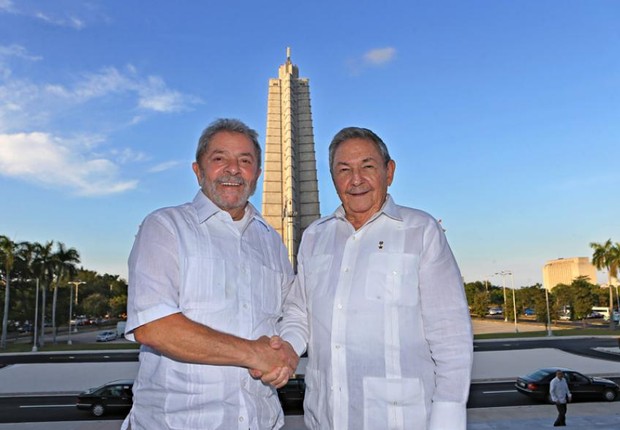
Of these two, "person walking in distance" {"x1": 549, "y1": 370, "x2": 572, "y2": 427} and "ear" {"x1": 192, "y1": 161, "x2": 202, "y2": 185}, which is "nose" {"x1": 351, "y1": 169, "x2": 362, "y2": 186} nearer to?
"ear" {"x1": 192, "y1": 161, "x2": 202, "y2": 185}

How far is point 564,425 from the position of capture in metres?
11.8

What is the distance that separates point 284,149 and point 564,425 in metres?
25.1

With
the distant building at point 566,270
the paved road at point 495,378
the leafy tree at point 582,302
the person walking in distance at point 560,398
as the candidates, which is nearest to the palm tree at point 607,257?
the leafy tree at point 582,302

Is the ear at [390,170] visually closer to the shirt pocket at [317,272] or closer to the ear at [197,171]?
the shirt pocket at [317,272]

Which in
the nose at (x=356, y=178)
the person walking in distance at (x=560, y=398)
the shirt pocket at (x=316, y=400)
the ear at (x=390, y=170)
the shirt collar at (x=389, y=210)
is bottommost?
the person walking in distance at (x=560, y=398)

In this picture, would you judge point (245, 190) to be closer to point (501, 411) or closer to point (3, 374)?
point (501, 411)

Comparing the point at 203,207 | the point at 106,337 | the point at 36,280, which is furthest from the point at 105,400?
the point at 36,280

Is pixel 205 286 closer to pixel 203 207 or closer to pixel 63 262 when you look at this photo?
pixel 203 207

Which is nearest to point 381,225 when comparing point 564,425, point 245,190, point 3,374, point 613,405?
point 245,190

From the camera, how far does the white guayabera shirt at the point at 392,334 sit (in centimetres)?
253

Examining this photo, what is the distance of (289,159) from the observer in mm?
32562

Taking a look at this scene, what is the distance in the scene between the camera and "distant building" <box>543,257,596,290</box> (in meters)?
157

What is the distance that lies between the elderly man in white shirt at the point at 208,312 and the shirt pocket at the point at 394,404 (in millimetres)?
485

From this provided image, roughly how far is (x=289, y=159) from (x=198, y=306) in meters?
30.2
